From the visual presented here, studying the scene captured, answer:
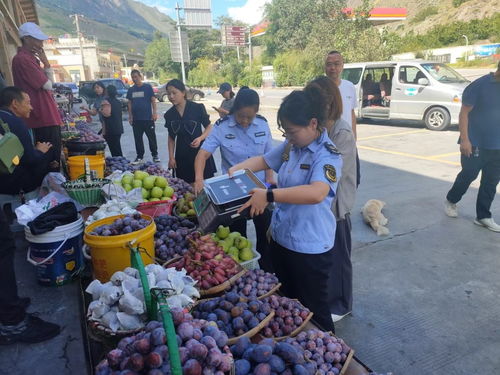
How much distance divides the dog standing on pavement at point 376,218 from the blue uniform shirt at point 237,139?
81.5 inches

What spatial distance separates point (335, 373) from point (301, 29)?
51.8 meters

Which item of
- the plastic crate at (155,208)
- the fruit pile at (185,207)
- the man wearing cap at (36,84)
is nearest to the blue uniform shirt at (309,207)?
the fruit pile at (185,207)

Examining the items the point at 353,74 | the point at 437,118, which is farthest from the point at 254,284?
the point at 353,74

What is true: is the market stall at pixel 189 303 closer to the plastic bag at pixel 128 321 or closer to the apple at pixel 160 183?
the plastic bag at pixel 128 321

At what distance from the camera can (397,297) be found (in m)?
3.38

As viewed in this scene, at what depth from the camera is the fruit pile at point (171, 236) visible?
2.71 meters

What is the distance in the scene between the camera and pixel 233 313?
189 centimetres

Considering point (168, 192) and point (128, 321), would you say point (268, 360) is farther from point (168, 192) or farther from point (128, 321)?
point (168, 192)

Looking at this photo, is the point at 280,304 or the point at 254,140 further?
the point at 254,140

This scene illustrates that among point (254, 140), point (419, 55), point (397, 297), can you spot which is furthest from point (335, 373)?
point (419, 55)

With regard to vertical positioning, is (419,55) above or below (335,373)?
above

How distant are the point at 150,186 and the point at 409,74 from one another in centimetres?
1059

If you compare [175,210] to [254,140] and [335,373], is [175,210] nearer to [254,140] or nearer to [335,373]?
[254,140]

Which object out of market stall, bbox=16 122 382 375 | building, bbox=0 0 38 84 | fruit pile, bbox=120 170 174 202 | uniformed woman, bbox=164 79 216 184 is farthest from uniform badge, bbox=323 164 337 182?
building, bbox=0 0 38 84
